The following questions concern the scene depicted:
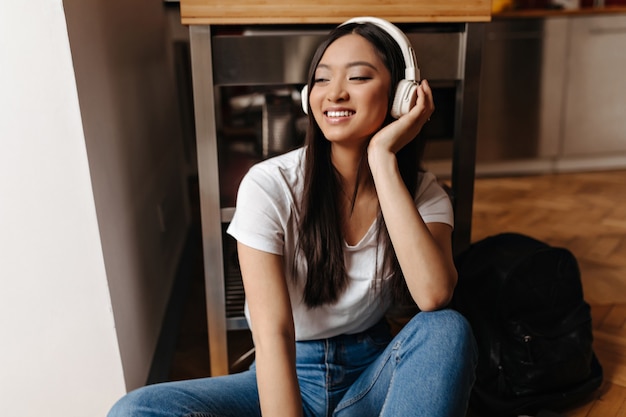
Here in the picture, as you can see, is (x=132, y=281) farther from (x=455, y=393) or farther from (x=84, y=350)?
(x=455, y=393)

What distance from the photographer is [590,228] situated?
233 centimetres

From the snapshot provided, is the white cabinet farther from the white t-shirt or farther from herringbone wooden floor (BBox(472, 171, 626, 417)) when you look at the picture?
the white t-shirt

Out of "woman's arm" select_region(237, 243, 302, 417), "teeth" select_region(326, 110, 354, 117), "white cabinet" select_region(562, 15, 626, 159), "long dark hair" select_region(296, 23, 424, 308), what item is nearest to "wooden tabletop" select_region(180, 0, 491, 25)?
"long dark hair" select_region(296, 23, 424, 308)

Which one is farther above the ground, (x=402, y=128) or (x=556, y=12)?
(x=556, y=12)

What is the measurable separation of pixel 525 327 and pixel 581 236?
1.13 metres

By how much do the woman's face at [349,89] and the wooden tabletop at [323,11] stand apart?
16 centimetres

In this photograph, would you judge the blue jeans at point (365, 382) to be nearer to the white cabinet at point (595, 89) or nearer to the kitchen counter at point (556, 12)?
the kitchen counter at point (556, 12)

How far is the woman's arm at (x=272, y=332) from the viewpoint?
0.90 m

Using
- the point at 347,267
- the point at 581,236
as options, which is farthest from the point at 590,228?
the point at 347,267

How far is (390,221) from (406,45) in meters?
0.27

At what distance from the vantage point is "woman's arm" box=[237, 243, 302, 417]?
90 centimetres

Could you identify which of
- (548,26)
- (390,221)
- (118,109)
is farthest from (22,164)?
(548,26)

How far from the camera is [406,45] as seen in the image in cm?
95

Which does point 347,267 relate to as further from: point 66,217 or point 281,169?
point 66,217
